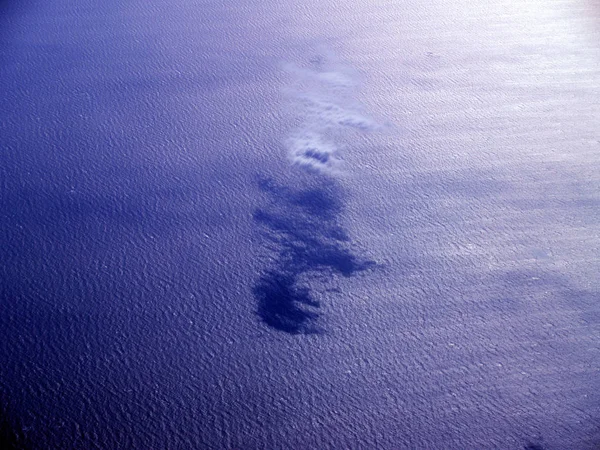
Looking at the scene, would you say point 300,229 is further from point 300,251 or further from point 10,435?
point 10,435

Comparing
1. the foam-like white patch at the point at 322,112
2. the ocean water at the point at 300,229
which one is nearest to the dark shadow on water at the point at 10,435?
the ocean water at the point at 300,229

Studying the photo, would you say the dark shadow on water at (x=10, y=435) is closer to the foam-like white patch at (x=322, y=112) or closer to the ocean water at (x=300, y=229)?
the ocean water at (x=300, y=229)

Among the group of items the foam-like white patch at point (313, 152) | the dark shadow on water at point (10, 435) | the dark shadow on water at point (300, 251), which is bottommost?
the dark shadow on water at point (10, 435)

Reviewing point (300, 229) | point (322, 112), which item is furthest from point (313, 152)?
point (300, 229)

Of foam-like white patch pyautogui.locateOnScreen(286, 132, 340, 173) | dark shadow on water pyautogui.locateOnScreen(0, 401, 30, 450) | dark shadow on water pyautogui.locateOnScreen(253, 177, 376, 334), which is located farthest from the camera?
foam-like white patch pyautogui.locateOnScreen(286, 132, 340, 173)

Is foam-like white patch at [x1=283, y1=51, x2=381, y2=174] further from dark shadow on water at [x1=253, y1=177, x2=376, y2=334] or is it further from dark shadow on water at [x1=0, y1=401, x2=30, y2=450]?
dark shadow on water at [x1=0, y1=401, x2=30, y2=450]

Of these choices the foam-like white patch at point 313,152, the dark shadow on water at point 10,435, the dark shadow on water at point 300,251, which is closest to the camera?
the dark shadow on water at point 10,435

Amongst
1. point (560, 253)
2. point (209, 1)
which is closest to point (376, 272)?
point (560, 253)

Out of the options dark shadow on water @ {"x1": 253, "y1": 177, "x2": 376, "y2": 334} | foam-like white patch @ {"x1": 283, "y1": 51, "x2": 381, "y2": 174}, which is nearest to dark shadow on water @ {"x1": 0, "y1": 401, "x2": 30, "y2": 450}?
dark shadow on water @ {"x1": 253, "y1": 177, "x2": 376, "y2": 334}

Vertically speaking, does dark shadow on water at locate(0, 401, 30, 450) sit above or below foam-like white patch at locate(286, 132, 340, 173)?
below

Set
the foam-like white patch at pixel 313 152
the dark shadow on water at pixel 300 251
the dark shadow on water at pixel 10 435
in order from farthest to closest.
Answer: the foam-like white patch at pixel 313 152, the dark shadow on water at pixel 300 251, the dark shadow on water at pixel 10 435
